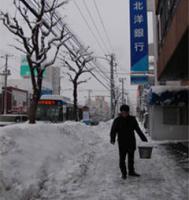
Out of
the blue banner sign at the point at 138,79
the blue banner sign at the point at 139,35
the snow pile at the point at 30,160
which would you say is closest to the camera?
the snow pile at the point at 30,160

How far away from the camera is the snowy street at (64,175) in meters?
6.00

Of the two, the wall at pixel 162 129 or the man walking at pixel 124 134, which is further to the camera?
the wall at pixel 162 129

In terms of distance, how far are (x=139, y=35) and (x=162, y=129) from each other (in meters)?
5.75

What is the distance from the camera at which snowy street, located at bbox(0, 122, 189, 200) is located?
19.7 ft

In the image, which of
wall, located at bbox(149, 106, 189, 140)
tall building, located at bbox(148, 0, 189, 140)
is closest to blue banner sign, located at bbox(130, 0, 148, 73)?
tall building, located at bbox(148, 0, 189, 140)

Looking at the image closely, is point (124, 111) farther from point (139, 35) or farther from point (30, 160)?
point (139, 35)

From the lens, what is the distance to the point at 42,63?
15.4m

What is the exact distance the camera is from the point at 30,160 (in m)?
7.12

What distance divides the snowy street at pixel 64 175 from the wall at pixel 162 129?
7843 mm

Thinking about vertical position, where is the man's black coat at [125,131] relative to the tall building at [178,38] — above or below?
below

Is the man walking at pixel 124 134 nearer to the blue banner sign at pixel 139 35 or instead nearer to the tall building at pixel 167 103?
the tall building at pixel 167 103

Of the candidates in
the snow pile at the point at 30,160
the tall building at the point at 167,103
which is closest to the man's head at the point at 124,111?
the snow pile at the point at 30,160

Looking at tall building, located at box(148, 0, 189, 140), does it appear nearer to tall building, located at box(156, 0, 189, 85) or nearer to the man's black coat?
tall building, located at box(156, 0, 189, 85)

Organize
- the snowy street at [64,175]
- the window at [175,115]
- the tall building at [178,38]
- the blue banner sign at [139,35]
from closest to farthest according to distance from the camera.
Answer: the snowy street at [64,175]
the tall building at [178,38]
the blue banner sign at [139,35]
the window at [175,115]
